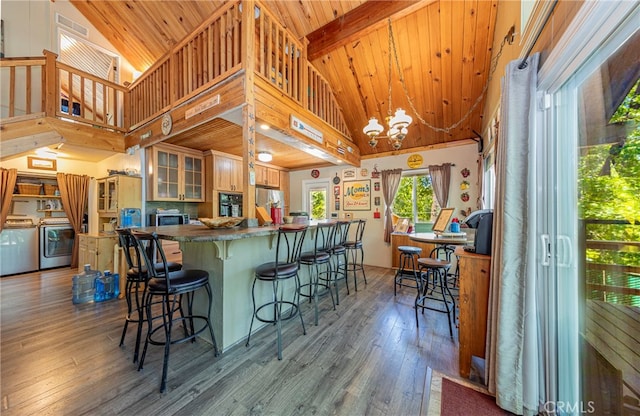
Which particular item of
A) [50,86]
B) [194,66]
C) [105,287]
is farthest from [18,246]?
[194,66]

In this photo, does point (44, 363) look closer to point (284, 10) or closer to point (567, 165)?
point (567, 165)

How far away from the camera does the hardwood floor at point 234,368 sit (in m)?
1.43

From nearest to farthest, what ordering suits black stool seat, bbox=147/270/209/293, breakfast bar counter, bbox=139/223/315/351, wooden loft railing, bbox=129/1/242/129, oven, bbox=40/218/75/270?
black stool seat, bbox=147/270/209/293 < breakfast bar counter, bbox=139/223/315/351 < wooden loft railing, bbox=129/1/242/129 < oven, bbox=40/218/75/270

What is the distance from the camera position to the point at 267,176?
567cm

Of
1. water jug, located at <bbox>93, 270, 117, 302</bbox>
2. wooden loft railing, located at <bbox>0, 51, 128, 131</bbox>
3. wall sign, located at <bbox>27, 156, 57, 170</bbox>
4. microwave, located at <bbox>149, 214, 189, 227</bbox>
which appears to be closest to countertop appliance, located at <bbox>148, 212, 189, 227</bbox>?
microwave, located at <bbox>149, 214, 189, 227</bbox>

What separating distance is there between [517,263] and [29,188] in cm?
793

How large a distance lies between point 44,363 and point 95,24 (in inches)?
258

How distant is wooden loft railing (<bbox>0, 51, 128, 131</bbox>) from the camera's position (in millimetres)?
3385

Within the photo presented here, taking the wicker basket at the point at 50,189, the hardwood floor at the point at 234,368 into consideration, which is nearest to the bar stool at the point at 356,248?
the hardwood floor at the point at 234,368

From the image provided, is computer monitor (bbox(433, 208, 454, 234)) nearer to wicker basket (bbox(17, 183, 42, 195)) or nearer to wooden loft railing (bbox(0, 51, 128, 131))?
wooden loft railing (bbox(0, 51, 128, 131))

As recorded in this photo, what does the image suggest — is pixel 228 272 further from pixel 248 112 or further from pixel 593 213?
pixel 593 213

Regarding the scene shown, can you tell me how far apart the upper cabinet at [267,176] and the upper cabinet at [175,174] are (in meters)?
1.24

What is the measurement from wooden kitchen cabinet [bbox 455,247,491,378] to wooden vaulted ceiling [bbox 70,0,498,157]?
287cm

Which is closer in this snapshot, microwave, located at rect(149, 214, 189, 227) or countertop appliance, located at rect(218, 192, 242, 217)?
microwave, located at rect(149, 214, 189, 227)
